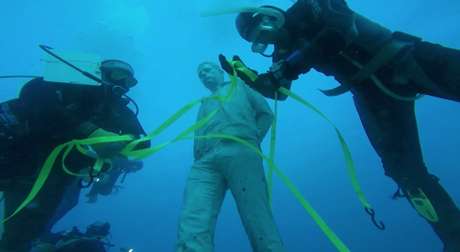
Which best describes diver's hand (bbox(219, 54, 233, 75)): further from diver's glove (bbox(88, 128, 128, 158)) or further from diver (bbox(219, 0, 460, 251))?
diver's glove (bbox(88, 128, 128, 158))

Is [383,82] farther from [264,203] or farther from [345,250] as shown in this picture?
[345,250]

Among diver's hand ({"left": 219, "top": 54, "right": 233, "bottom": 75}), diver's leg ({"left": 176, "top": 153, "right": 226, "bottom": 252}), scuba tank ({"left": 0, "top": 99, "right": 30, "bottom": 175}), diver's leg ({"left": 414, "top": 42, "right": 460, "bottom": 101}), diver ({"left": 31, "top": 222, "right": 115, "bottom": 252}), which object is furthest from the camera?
diver ({"left": 31, "top": 222, "right": 115, "bottom": 252})

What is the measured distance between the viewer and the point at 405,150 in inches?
156

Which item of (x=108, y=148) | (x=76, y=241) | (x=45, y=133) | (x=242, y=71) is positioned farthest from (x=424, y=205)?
(x=76, y=241)

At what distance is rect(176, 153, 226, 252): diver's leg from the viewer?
142 inches

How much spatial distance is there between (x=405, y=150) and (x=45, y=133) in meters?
4.21

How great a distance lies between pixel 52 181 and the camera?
4.46 m

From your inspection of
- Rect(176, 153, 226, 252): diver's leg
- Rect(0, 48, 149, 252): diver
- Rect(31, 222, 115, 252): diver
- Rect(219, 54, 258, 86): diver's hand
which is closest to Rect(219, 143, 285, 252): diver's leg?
Rect(176, 153, 226, 252): diver's leg

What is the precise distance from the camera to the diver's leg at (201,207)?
3617 mm

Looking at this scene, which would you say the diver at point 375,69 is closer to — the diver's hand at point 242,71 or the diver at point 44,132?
the diver's hand at point 242,71

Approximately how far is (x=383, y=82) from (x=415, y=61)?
37cm

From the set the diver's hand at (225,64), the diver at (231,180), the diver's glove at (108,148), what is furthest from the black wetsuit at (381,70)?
the diver's glove at (108,148)

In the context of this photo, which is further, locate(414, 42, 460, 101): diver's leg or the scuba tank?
the scuba tank

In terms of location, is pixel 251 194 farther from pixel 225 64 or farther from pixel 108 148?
pixel 225 64
